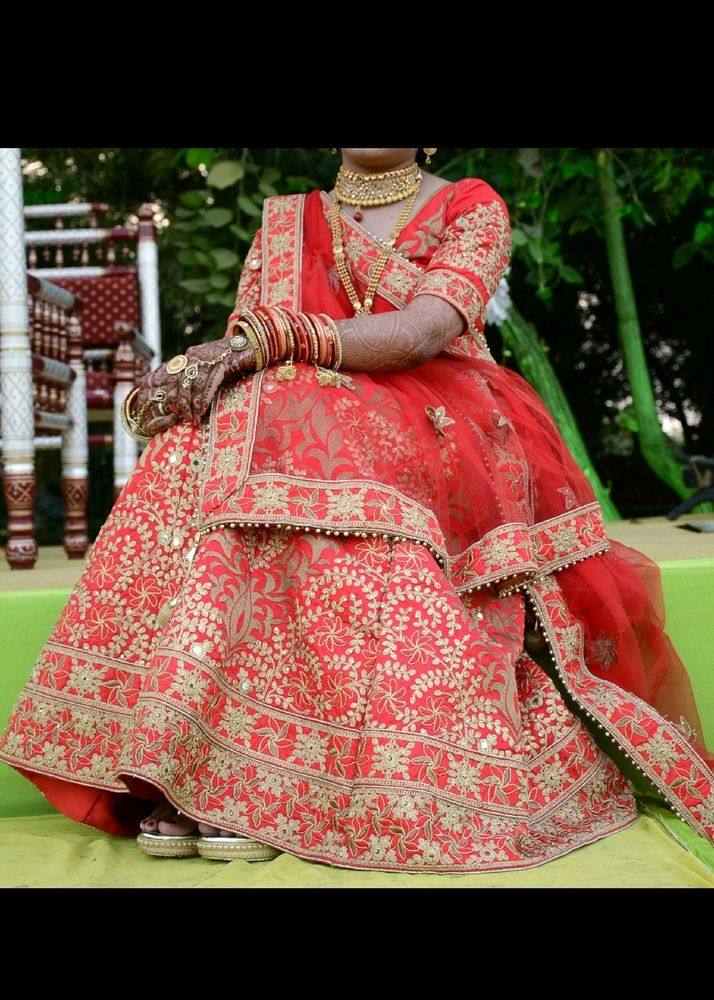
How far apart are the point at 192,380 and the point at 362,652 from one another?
459 mm

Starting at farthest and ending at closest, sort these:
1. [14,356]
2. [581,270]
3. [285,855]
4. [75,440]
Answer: [581,270] → [75,440] → [14,356] → [285,855]

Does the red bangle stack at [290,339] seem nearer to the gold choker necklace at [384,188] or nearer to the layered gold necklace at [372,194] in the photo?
the layered gold necklace at [372,194]

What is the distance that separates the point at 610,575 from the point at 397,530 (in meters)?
0.44

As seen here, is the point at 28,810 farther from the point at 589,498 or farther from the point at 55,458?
the point at 55,458

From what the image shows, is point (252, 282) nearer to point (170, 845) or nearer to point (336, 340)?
point (336, 340)

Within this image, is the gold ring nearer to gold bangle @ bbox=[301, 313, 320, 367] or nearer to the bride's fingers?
the bride's fingers

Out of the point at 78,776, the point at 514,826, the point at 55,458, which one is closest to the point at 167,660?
the point at 78,776

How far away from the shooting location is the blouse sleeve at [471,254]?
1.72 metres

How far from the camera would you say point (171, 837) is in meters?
1.41

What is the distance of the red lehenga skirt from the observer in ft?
4.47

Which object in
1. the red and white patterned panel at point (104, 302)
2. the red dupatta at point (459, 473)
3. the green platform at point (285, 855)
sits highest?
the red and white patterned panel at point (104, 302)

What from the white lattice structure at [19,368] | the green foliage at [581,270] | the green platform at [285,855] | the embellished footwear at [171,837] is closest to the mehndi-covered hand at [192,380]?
the green platform at [285,855]

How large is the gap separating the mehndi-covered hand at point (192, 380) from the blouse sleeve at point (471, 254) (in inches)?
13.6

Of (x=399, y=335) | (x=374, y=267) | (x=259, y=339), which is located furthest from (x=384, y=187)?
(x=259, y=339)
